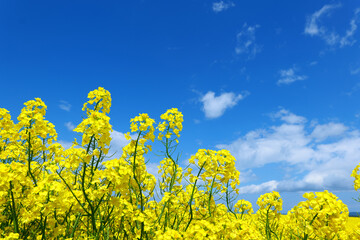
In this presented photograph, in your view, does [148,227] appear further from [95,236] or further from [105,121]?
[105,121]

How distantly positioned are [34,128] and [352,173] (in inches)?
206

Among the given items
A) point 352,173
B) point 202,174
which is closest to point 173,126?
point 202,174

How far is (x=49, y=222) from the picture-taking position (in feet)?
11.0

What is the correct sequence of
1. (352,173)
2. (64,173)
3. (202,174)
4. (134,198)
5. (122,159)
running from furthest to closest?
1. (352,173)
2. (64,173)
3. (202,174)
4. (134,198)
5. (122,159)

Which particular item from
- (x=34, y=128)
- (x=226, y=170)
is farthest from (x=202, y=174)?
(x=34, y=128)

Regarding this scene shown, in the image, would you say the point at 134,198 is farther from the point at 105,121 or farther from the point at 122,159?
the point at 105,121

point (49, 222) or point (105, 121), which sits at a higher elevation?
point (105, 121)

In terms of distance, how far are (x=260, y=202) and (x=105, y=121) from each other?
2.98 m

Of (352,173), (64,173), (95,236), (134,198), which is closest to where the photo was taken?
(95,236)

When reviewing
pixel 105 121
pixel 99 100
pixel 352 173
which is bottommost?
pixel 105 121

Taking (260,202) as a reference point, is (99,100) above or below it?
above

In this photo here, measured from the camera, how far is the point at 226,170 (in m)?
3.86

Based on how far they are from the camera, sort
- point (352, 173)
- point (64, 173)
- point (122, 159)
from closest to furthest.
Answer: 1. point (122, 159)
2. point (64, 173)
3. point (352, 173)

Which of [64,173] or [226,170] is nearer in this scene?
[226,170]
